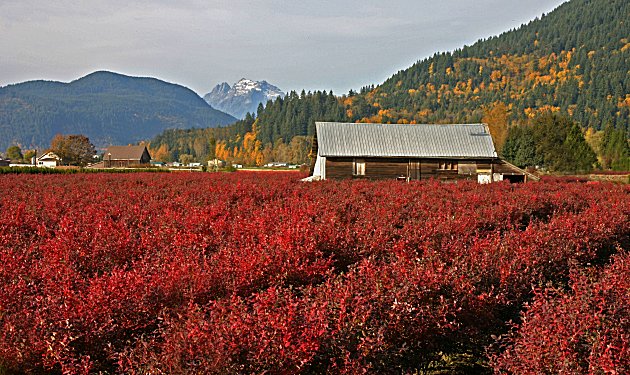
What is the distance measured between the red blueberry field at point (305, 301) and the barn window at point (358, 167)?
3177 cm

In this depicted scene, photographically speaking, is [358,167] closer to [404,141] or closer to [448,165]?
[404,141]

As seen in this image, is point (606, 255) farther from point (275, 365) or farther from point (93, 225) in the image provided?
point (93, 225)

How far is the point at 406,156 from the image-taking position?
40.0m

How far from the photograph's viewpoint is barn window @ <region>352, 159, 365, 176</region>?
1561 inches

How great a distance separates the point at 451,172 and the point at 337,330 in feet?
125

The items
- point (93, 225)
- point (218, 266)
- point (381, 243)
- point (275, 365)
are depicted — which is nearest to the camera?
point (275, 365)

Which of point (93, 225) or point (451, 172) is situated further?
point (451, 172)

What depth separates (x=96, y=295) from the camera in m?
4.37

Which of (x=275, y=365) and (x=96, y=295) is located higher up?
(x=96, y=295)

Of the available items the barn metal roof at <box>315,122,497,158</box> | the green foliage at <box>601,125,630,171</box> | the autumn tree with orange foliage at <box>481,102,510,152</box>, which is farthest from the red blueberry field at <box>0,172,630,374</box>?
the green foliage at <box>601,125,630,171</box>

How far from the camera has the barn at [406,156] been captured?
39594mm

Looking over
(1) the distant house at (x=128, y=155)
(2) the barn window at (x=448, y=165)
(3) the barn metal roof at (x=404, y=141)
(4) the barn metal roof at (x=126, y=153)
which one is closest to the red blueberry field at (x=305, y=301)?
(3) the barn metal roof at (x=404, y=141)

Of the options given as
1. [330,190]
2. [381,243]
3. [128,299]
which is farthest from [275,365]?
[330,190]

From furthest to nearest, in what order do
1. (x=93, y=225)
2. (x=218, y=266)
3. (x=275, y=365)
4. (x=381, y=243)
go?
(x=93, y=225)
(x=381, y=243)
(x=218, y=266)
(x=275, y=365)
